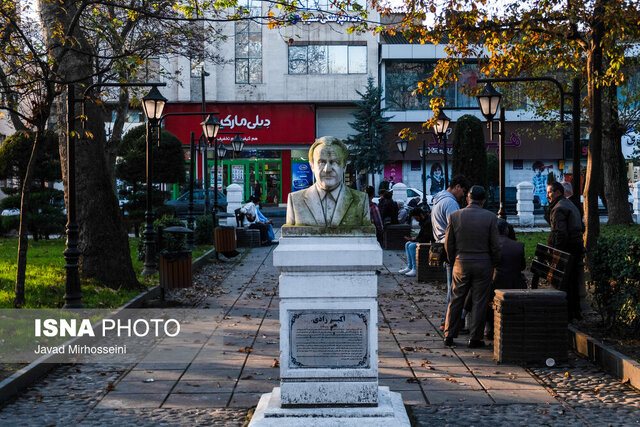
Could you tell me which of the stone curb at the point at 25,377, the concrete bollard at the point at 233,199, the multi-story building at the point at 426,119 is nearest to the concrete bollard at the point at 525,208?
the concrete bollard at the point at 233,199

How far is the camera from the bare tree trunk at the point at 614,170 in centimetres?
2684

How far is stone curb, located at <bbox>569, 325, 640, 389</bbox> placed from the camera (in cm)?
694

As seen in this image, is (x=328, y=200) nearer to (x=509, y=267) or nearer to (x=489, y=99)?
(x=509, y=267)

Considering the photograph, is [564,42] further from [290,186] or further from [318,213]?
[290,186]

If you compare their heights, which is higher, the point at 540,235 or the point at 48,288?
the point at 48,288

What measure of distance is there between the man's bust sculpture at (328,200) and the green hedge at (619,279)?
3.53m

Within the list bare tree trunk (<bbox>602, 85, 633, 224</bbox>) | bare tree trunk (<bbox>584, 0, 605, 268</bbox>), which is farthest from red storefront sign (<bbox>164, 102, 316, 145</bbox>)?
bare tree trunk (<bbox>584, 0, 605, 268</bbox>)

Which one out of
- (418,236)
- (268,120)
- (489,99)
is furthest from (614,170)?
(268,120)

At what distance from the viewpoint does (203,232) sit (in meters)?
23.5

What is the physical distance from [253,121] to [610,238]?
3896 centimetres

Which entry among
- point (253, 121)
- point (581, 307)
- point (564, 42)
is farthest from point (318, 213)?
point (253, 121)

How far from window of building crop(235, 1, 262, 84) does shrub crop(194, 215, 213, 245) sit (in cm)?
2407

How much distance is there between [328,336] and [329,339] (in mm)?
24

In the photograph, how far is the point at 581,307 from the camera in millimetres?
10461
